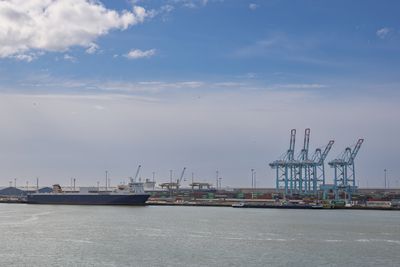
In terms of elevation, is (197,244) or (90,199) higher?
(90,199)

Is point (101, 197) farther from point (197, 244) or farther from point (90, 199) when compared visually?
point (197, 244)

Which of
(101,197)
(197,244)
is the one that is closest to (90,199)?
(101,197)

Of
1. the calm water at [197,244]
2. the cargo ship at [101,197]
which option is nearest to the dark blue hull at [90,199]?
the cargo ship at [101,197]

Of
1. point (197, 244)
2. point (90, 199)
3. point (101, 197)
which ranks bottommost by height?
point (197, 244)

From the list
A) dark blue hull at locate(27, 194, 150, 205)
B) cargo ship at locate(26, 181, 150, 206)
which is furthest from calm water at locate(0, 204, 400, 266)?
cargo ship at locate(26, 181, 150, 206)

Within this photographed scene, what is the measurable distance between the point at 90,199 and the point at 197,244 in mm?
48403

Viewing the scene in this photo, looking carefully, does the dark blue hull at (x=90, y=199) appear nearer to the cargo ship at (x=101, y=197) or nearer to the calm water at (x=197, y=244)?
the cargo ship at (x=101, y=197)

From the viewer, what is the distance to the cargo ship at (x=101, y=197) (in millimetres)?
74125

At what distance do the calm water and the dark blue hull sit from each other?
102 feet

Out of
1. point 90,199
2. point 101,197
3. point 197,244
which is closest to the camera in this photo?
point 197,244

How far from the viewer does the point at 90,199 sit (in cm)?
7669

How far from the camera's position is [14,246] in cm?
2945

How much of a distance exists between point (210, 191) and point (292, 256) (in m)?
89.9

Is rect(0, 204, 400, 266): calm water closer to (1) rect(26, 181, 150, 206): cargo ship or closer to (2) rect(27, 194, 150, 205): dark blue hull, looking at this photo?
(2) rect(27, 194, 150, 205): dark blue hull
